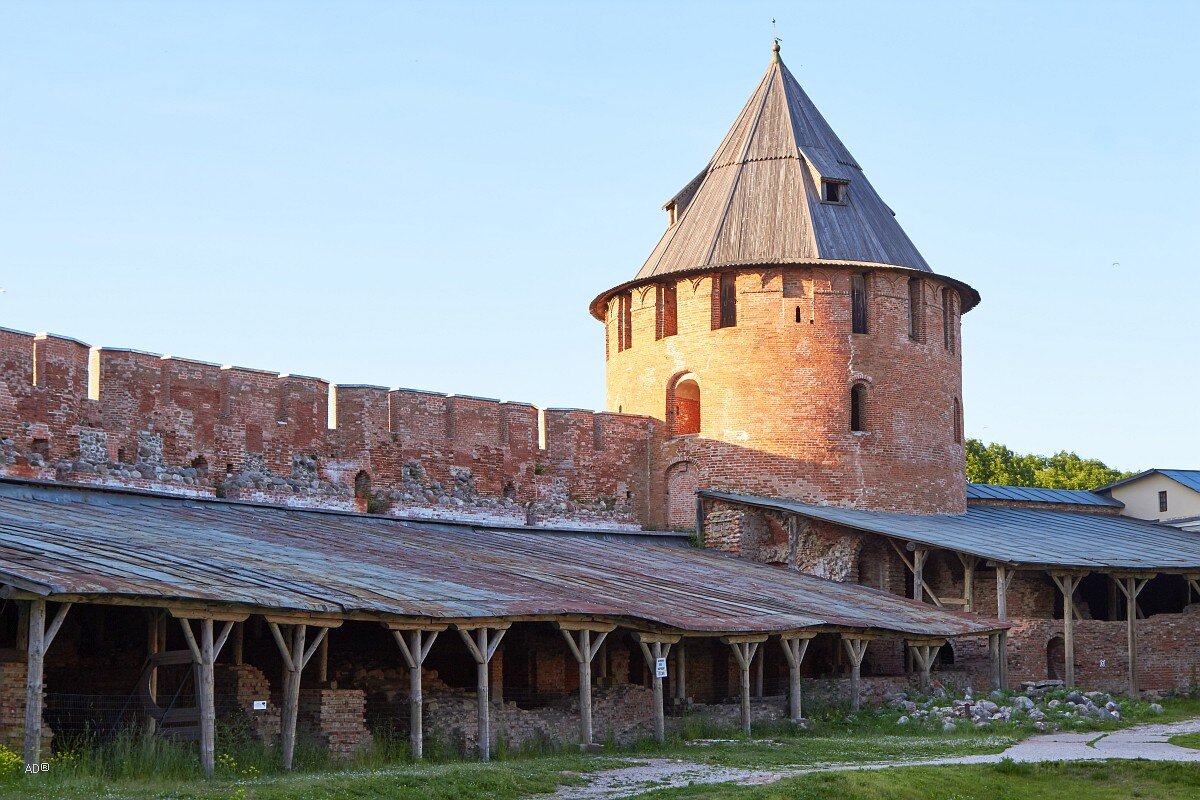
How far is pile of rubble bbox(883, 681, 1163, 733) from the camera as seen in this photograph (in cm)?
2139

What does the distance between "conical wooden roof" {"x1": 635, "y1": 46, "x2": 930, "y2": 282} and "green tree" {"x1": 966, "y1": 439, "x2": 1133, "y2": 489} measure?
21.9m

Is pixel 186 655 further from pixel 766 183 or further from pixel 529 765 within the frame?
pixel 766 183

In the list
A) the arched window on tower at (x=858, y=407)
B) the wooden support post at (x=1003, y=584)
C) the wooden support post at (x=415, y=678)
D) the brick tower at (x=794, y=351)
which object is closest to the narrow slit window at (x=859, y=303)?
the brick tower at (x=794, y=351)

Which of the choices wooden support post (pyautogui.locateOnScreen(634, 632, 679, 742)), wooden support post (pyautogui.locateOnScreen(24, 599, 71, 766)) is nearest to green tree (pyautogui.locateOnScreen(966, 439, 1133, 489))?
wooden support post (pyautogui.locateOnScreen(634, 632, 679, 742))

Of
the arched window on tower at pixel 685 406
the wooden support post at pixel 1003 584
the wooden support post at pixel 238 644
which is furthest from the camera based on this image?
the arched window on tower at pixel 685 406

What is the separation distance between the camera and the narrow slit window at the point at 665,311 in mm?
30688

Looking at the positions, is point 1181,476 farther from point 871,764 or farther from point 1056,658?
point 871,764

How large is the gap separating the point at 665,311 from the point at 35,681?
61.1 feet

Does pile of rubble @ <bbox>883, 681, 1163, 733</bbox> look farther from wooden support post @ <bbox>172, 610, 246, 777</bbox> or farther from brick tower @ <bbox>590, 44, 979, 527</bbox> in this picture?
wooden support post @ <bbox>172, 610, 246, 777</bbox>

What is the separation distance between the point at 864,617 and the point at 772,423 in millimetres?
7194

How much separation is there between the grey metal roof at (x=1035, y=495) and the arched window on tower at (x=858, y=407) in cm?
512

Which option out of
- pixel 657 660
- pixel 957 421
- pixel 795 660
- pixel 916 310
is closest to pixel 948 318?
pixel 916 310

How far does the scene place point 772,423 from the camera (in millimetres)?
29438

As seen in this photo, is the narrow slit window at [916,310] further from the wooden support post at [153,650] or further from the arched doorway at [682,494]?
the wooden support post at [153,650]
